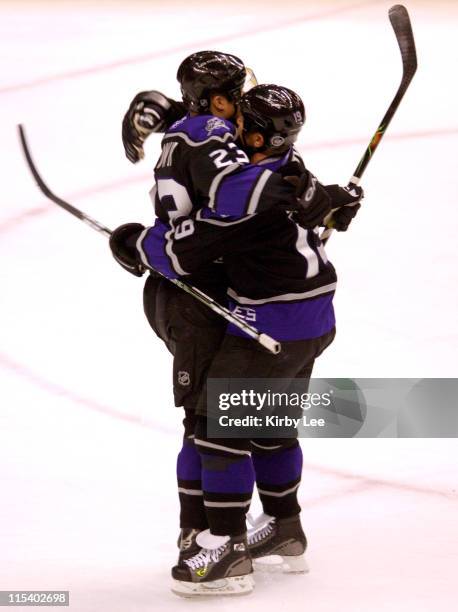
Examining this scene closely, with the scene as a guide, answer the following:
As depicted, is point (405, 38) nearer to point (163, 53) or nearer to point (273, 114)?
point (273, 114)

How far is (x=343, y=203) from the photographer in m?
3.17

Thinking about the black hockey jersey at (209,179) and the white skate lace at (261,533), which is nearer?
the black hockey jersey at (209,179)

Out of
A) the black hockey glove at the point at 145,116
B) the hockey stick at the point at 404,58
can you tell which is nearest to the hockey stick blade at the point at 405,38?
the hockey stick at the point at 404,58

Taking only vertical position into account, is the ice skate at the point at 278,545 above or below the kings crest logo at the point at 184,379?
below

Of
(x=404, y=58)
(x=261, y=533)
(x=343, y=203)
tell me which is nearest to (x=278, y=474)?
(x=261, y=533)

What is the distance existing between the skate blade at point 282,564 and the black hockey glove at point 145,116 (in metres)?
1.04

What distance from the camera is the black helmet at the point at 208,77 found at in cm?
307

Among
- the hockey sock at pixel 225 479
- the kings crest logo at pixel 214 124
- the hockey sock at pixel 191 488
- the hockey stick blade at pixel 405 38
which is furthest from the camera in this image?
the hockey stick blade at pixel 405 38

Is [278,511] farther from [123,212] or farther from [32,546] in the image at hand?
[123,212]

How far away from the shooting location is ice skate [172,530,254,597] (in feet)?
10.3

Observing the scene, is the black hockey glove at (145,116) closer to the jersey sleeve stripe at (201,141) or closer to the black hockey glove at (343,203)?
the jersey sleeve stripe at (201,141)

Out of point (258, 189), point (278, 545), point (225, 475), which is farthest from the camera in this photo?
point (278, 545)

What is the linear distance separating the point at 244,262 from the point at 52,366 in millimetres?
1495

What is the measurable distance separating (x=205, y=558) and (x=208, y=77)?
43.2 inches
